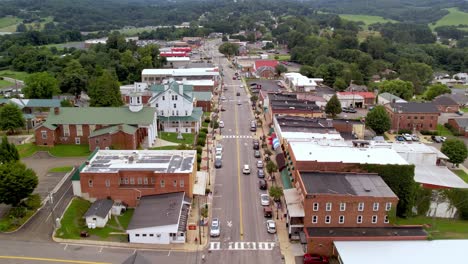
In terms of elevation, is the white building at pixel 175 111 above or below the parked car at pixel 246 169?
above

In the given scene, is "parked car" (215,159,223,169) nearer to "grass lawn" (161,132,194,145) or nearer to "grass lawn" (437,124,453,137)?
"grass lawn" (161,132,194,145)

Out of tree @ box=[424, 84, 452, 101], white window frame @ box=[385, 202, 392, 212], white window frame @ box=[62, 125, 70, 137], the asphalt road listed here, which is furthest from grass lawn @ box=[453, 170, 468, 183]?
white window frame @ box=[62, 125, 70, 137]

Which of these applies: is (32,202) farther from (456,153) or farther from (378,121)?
(378,121)

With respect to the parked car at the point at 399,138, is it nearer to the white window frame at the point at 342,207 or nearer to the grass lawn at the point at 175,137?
the grass lawn at the point at 175,137

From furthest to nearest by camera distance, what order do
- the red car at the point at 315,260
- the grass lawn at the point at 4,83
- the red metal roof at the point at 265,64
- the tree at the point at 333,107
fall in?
the red metal roof at the point at 265,64, the grass lawn at the point at 4,83, the tree at the point at 333,107, the red car at the point at 315,260

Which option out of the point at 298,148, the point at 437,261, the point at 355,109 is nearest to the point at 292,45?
the point at 355,109

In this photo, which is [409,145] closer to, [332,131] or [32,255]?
[332,131]

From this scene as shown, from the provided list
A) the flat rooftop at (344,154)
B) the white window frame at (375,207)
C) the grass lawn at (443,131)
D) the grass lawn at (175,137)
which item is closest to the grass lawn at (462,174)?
the flat rooftop at (344,154)

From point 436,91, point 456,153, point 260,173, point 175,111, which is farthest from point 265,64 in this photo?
point 260,173
